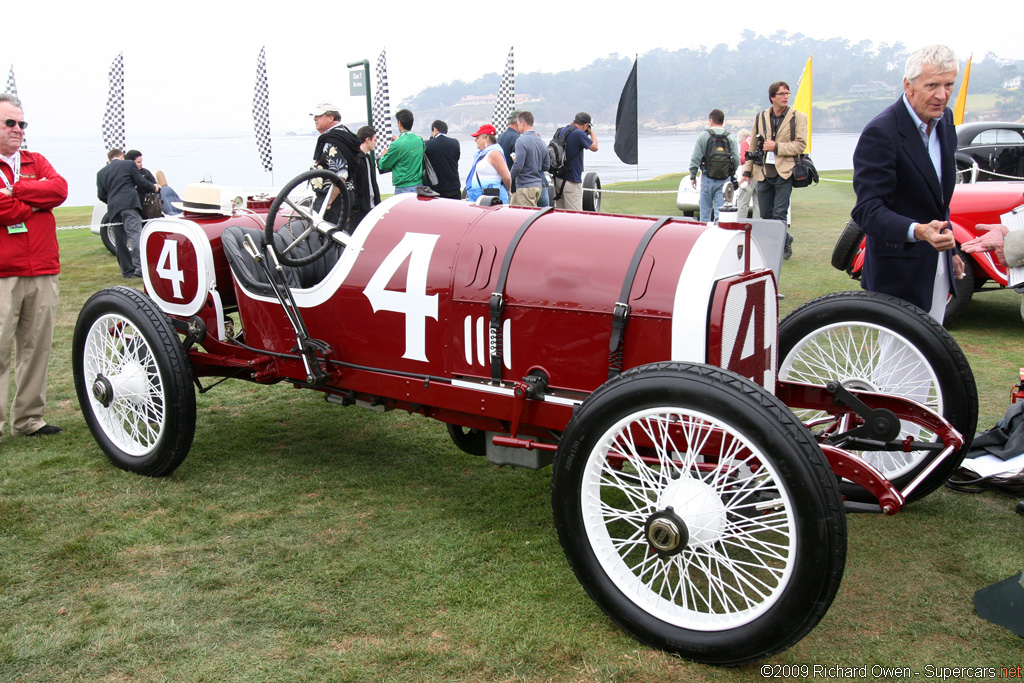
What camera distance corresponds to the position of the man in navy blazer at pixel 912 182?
3.35m

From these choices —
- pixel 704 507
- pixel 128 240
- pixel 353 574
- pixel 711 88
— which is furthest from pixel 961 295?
pixel 711 88

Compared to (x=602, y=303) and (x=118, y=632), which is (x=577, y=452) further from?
(x=118, y=632)

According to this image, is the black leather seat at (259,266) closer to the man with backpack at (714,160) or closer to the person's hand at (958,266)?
the person's hand at (958,266)

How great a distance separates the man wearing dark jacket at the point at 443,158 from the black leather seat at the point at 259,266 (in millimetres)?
5760

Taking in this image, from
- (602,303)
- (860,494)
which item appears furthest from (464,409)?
(860,494)

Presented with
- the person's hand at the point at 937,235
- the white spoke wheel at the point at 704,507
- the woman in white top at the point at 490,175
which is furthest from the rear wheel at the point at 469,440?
the woman in white top at the point at 490,175

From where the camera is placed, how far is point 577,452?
2.56m

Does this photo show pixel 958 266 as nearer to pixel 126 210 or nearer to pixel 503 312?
pixel 503 312

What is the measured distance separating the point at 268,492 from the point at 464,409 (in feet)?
4.12

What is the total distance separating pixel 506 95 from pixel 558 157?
7.34 m

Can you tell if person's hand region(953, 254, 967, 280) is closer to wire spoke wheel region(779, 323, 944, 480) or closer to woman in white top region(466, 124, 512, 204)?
wire spoke wheel region(779, 323, 944, 480)

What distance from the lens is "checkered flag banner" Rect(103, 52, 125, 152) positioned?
16719 millimetres

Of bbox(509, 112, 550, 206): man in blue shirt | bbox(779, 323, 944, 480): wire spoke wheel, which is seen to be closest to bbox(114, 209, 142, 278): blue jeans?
bbox(509, 112, 550, 206): man in blue shirt

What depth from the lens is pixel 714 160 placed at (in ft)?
32.2
